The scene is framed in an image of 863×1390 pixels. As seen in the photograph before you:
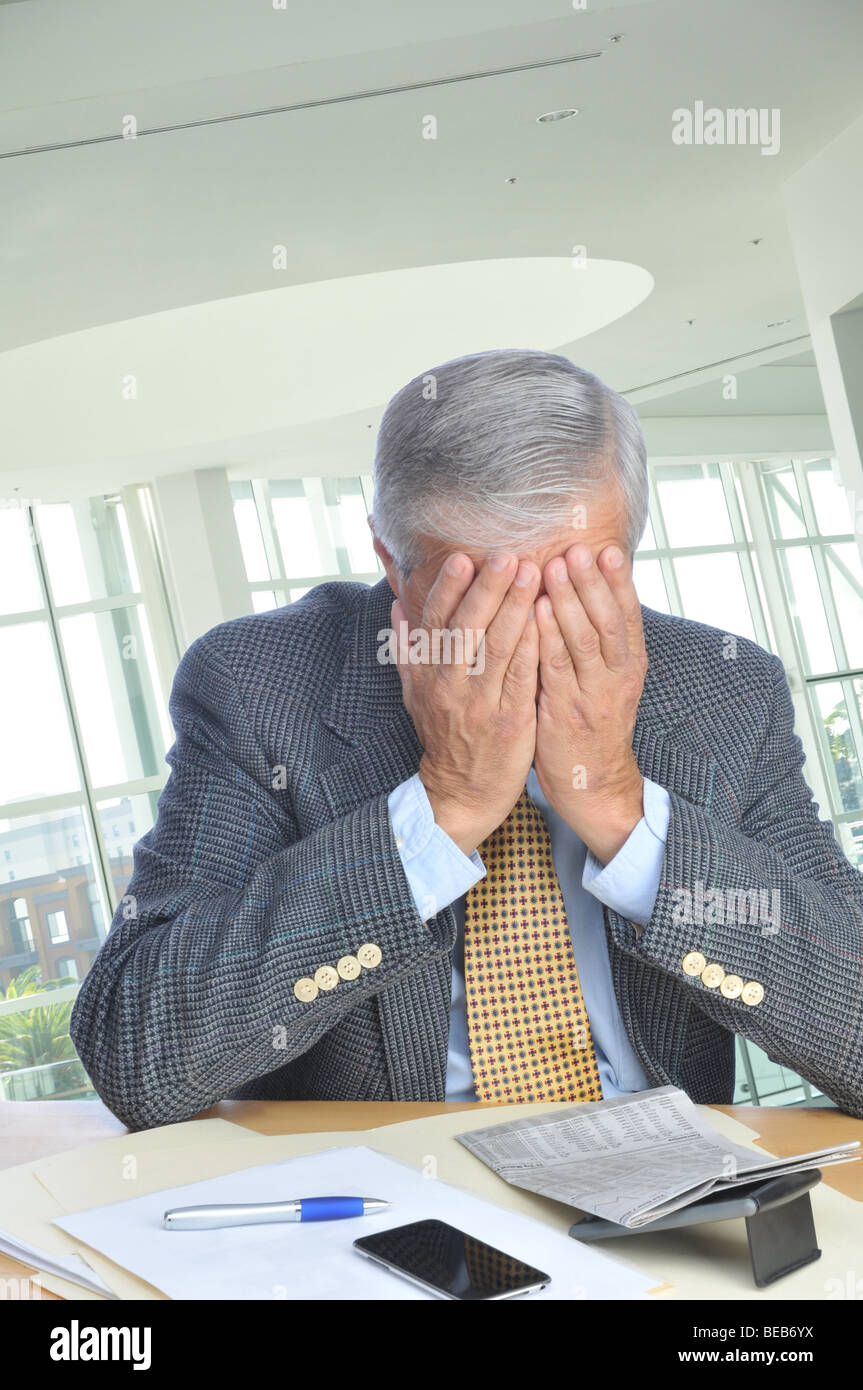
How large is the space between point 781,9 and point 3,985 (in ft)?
25.4

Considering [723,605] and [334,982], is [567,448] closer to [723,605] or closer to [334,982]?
[334,982]

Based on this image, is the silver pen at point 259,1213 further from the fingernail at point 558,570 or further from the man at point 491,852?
the fingernail at point 558,570

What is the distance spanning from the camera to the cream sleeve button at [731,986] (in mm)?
1180

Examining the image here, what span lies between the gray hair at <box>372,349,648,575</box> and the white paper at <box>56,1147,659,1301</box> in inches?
24.1

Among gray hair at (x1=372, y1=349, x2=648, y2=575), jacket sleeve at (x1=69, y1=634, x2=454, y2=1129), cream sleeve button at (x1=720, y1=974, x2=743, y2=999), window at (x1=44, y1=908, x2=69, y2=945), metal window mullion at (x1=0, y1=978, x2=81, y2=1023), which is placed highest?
gray hair at (x1=372, y1=349, x2=648, y2=575)

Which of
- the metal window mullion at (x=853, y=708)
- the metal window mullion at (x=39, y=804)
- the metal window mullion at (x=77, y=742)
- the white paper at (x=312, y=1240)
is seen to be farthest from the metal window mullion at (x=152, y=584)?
the white paper at (x=312, y=1240)

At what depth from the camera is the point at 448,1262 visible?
811 millimetres

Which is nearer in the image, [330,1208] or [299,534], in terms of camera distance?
[330,1208]

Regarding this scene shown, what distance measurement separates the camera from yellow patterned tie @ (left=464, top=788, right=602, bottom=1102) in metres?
1.32

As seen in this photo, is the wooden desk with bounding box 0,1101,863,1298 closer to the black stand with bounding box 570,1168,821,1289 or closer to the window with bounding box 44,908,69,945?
the black stand with bounding box 570,1168,821,1289

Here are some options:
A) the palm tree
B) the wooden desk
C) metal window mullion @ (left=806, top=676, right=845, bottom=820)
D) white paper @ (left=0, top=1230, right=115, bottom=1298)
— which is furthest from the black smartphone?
metal window mullion @ (left=806, top=676, right=845, bottom=820)

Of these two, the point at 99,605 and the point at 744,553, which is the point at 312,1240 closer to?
the point at 99,605

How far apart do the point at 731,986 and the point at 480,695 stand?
0.36m

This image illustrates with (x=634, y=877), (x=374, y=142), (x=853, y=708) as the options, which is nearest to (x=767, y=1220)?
(x=634, y=877)
